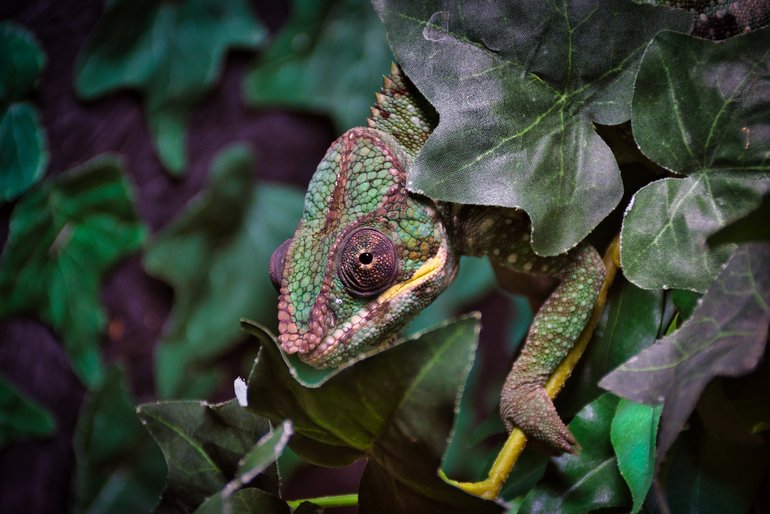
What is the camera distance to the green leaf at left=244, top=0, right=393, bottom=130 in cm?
209

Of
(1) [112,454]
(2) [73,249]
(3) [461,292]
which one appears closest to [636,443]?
(3) [461,292]

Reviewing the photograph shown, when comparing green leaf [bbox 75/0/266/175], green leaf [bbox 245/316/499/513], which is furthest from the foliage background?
green leaf [bbox 245/316/499/513]

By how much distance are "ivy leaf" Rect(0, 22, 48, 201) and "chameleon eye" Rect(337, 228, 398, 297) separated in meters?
1.72

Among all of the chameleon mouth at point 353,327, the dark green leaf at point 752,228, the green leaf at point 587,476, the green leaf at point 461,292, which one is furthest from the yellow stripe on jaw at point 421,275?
the green leaf at point 461,292

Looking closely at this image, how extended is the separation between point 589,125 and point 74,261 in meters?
1.96

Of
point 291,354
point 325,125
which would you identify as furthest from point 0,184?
point 291,354

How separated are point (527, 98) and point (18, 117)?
190 centimetres

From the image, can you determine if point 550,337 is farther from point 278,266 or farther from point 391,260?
point 278,266

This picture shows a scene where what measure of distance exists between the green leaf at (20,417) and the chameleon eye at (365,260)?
6.43ft

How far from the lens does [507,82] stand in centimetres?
69

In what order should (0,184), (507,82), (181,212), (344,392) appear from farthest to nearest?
1. (181,212)
2. (0,184)
3. (507,82)
4. (344,392)

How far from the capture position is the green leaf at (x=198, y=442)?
717 millimetres

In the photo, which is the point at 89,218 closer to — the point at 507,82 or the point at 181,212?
the point at 181,212

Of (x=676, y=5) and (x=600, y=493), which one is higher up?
(x=676, y=5)
